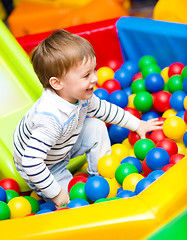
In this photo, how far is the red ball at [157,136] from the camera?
1.33 m

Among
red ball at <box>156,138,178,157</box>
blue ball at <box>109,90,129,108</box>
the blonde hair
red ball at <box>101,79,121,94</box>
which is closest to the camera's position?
the blonde hair

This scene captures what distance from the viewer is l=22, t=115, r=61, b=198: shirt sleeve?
103 centimetres

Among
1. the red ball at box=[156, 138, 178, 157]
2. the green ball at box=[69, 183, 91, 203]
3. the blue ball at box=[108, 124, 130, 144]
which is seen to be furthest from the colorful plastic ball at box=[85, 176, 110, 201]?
the blue ball at box=[108, 124, 130, 144]

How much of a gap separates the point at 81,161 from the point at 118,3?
1419 mm

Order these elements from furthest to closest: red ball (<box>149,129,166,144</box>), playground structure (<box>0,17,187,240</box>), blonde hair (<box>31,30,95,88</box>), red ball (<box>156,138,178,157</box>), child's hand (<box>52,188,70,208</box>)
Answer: red ball (<box>149,129,166,144</box>), red ball (<box>156,138,178,157</box>), child's hand (<box>52,188,70,208</box>), blonde hair (<box>31,30,95,88</box>), playground structure (<box>0,17,187,240</box>)

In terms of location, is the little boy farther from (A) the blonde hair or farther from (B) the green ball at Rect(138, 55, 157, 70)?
(B) the green ball at Rect(138, 55, 157, 70)

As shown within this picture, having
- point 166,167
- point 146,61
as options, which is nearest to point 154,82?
point 146,61

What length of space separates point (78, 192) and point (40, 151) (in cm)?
19

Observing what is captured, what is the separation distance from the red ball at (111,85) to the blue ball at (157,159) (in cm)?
60

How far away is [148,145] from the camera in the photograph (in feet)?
4.13

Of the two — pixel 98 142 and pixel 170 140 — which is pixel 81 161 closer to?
pixel 98 142

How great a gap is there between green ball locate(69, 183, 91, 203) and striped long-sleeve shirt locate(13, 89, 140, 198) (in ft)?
0.20

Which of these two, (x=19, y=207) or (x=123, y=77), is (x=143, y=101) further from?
(x=19, y=207)

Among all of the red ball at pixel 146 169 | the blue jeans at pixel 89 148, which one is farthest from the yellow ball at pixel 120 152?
the red ball at pixel 146 169
